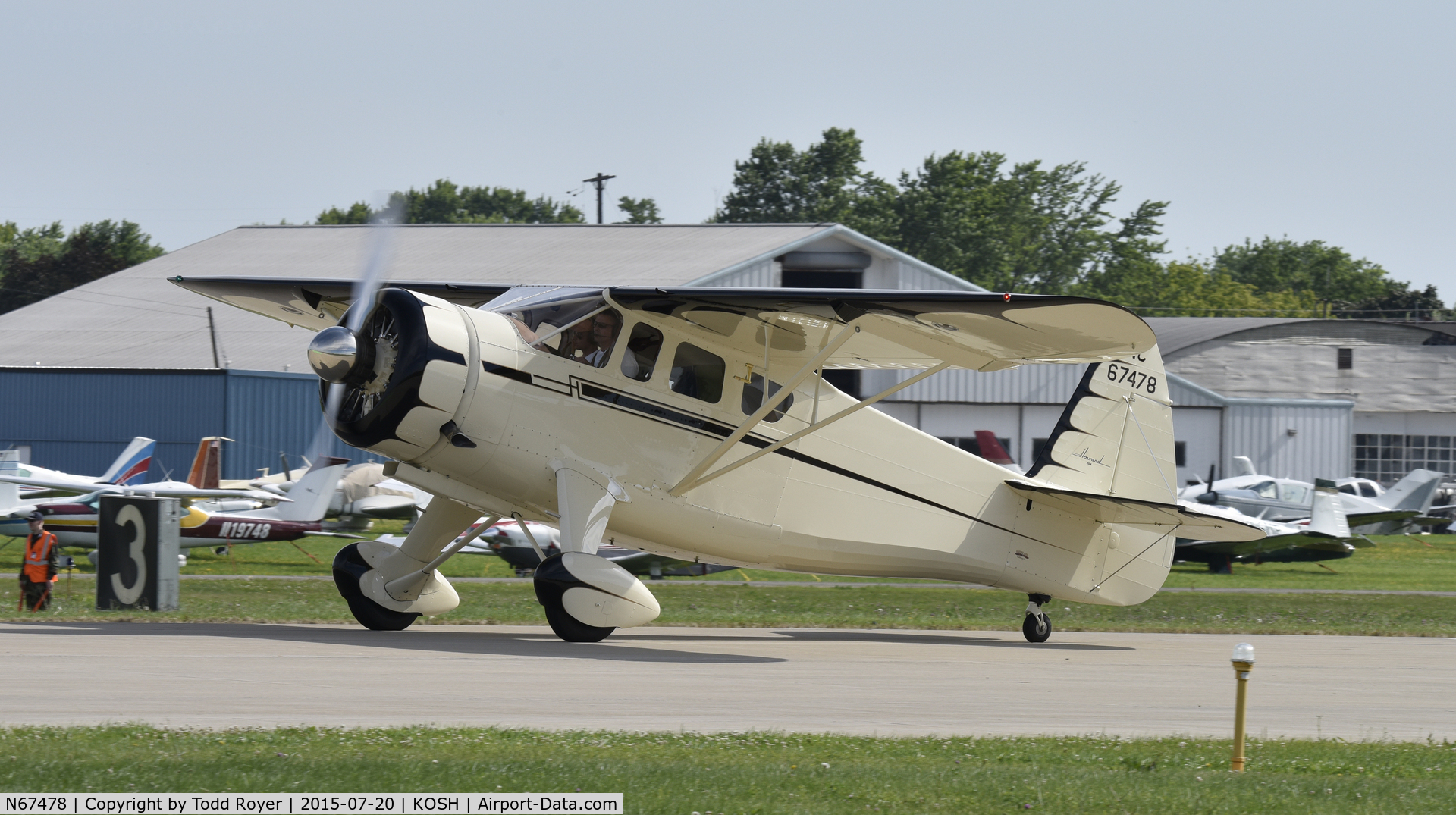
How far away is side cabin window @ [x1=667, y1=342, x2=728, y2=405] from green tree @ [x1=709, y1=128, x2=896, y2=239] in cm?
10186

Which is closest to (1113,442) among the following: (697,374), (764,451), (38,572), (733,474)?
(733,474)

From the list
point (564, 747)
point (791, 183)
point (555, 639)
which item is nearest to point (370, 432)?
point (555, 639)

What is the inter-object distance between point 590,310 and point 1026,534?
6361mm

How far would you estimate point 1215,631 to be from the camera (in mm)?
18469

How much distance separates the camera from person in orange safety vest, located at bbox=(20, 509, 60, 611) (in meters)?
16.2

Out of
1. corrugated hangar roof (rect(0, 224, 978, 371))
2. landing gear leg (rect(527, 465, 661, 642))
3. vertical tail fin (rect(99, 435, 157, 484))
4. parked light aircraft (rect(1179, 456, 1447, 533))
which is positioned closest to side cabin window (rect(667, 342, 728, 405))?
landing gear leg (rect(527, 465, 661, 642))

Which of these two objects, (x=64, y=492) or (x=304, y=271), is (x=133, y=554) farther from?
(x=304, y=271)

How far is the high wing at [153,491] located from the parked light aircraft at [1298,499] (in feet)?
81.7

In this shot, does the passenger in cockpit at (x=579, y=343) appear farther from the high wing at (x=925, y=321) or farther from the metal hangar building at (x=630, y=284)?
the metal hangar building at (x=630, y=284)

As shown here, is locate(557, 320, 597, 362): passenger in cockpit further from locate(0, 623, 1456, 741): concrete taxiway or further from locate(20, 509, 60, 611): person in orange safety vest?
locate(20, 509, 60, 611): person in orange safety vest

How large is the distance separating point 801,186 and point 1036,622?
101718 millimetres

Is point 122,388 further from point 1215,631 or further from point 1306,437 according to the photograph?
point 1306,437
